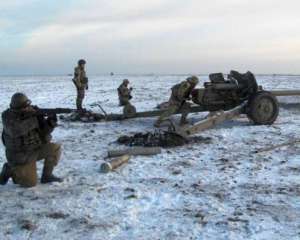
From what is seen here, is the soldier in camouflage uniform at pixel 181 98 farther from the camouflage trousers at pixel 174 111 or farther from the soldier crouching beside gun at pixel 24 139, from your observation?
the soldier crouching beside gun at pixel 24 139

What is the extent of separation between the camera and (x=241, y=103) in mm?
13891

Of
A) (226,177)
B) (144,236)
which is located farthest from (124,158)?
(144,236)

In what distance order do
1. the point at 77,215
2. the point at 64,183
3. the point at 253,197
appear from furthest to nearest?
the point at 64,183 → the point at 253,197 → the point at 77,215

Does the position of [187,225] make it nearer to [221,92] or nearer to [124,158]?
[124,158]

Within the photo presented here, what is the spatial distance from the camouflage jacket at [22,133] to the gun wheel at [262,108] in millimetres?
6637

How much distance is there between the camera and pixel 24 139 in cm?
796

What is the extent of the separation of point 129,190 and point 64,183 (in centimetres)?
110

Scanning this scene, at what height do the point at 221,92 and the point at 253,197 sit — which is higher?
the point at 221,92

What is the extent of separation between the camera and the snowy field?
6379 mm

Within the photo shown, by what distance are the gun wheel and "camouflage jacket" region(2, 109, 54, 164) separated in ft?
21.8

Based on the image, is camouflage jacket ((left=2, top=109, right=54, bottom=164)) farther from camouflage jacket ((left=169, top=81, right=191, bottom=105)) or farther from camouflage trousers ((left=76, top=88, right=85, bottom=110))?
camouflage trousers ((left=76, top=88, right=85, bottom=110))

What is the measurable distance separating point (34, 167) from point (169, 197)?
2.01 meters

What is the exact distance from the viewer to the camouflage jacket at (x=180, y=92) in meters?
13.6

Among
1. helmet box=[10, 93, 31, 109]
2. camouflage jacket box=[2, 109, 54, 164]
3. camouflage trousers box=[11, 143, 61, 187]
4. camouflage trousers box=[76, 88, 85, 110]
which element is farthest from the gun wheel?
helmet box=[10, 93, 31, 109]
